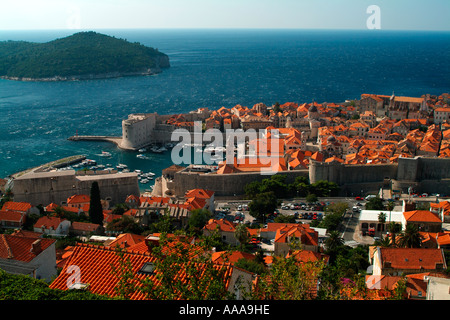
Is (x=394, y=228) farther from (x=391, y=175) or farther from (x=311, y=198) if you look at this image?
(x=391, y=175)

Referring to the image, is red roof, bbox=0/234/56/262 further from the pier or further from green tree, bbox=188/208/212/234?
the pier

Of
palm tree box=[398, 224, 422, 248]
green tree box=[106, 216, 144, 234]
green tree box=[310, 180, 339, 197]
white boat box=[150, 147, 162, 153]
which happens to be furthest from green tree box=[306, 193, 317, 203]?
white boat box=[150, 147, 162, 153]

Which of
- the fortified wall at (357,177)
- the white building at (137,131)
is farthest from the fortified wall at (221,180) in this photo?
the white building at (137,131)

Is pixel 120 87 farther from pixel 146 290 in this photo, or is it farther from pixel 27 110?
pixel 146 290

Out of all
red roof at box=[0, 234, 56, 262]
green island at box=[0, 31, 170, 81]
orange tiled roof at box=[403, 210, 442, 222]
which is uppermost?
green island at box=[0, 31, 170, 81]

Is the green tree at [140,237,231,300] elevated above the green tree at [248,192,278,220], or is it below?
above

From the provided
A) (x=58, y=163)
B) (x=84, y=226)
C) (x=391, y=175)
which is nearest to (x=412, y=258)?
(x=84, y=226)
